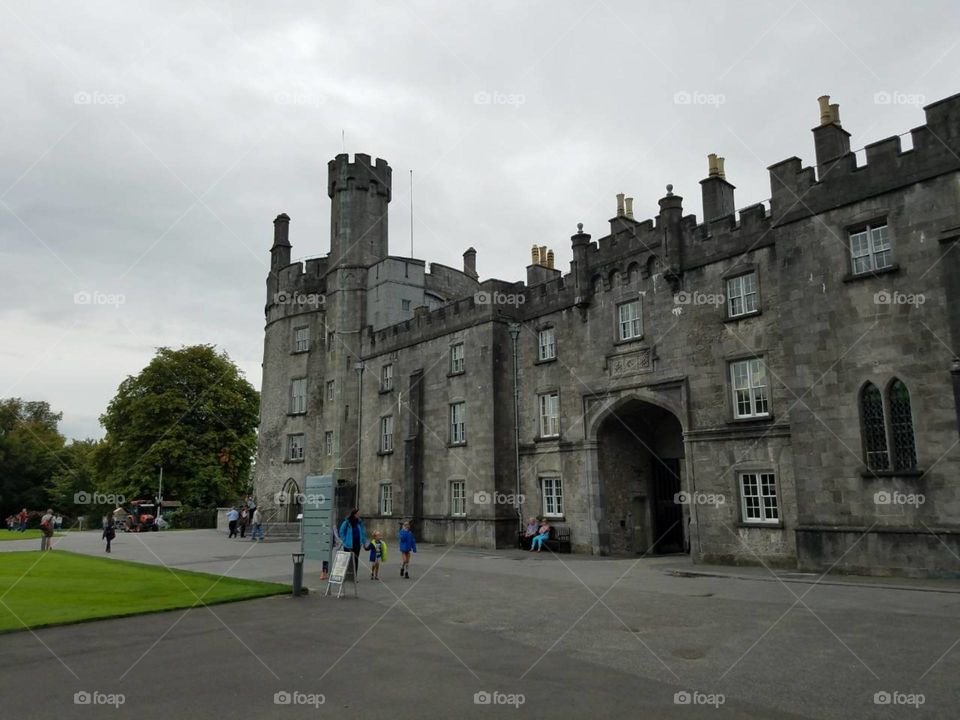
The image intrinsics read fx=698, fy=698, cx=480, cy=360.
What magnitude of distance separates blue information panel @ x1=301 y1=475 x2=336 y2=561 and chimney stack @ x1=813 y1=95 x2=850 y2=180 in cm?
1631

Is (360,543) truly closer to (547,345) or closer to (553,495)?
(553,495)

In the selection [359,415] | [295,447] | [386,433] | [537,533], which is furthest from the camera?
[295,447]

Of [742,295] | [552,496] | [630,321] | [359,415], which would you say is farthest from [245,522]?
[742,295]

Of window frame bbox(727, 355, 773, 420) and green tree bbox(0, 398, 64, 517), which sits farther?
green tree bbox(0, 398, 64, 517)

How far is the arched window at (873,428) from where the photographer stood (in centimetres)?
1816

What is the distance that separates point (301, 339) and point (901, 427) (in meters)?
32.6

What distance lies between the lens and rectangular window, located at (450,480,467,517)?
31078 mm

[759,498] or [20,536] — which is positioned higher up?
[759,498]

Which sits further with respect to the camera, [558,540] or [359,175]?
[359,175]

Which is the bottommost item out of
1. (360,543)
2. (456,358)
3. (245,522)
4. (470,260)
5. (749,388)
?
(245,522)

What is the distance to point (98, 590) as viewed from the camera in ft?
50.7

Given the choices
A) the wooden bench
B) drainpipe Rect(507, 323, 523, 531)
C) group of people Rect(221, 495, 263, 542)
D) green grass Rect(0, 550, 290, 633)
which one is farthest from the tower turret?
green grass Rect(0, 550, 290, 633)

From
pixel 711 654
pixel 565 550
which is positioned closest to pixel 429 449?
pixel 565 550

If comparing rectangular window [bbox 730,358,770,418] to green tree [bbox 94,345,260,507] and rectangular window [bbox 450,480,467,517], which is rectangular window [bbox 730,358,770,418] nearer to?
rectangular window [bbox 450,480,467,517]
